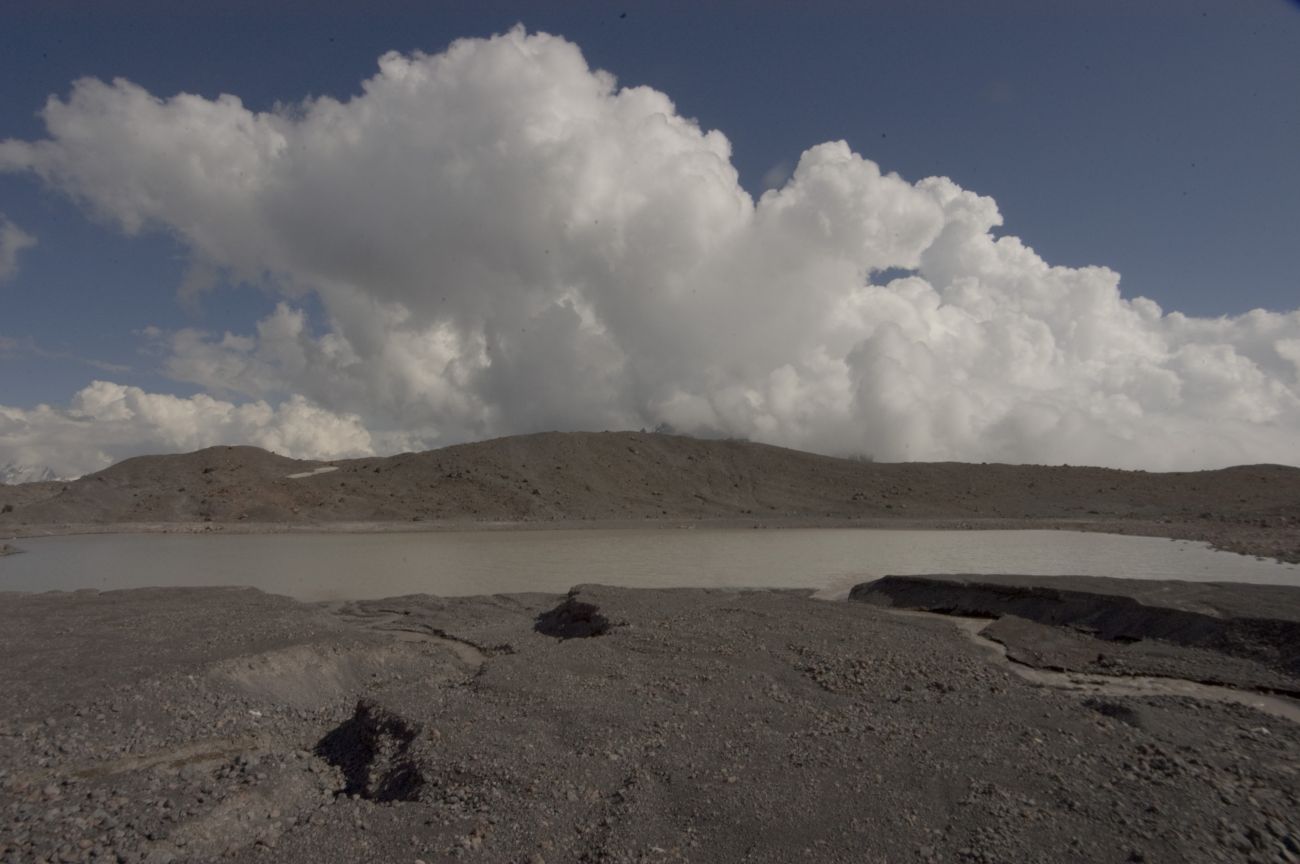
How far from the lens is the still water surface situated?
2389 cm

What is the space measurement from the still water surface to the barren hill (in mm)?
13178

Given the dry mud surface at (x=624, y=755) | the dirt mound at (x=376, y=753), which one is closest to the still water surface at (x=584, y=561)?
the dry mud surface at (x=624, y=755)

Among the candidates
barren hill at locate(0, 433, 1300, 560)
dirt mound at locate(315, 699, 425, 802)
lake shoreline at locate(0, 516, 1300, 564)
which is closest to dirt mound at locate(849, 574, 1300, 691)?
dirt mound at locate(315, 699, 425, 802)

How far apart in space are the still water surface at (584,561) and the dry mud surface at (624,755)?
1053 centimetres

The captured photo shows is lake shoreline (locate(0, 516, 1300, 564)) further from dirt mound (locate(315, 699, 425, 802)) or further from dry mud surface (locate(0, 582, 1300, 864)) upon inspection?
dirt mound (locate(315, 699, 425, 802))

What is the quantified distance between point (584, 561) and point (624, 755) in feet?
74.4

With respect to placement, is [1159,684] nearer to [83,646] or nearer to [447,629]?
[447,629]

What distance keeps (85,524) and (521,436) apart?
123 feet

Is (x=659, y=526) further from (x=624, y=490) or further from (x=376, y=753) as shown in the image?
(x=376, y=753)

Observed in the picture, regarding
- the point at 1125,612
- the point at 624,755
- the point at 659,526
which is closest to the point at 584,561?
the point at 1125,612

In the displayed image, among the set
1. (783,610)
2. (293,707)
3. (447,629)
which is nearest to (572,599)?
(447,629)

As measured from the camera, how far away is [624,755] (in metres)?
7.40

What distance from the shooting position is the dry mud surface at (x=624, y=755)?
592 cm

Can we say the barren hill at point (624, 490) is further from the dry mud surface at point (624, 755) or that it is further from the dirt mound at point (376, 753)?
the dirt mound at point (376, 753)
